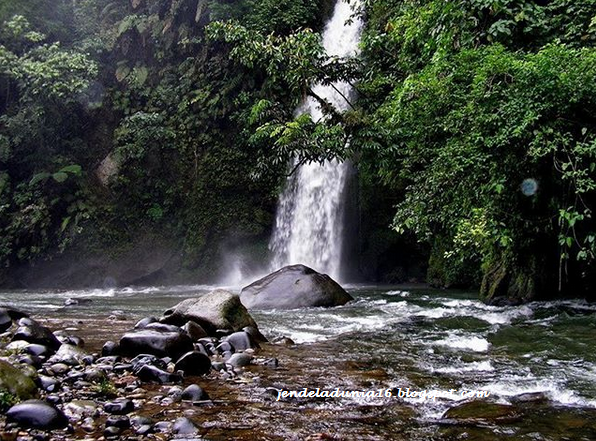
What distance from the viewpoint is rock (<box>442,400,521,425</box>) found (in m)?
3.60

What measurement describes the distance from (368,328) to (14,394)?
16.6 feet

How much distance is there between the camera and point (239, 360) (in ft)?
17.7

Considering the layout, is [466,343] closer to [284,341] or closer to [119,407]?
[284,341]

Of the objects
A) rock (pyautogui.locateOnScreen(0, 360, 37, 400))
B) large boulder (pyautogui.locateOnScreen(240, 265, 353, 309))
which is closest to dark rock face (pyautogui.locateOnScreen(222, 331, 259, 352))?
rock (pyautogui.locateOnScreen(0, 360, 37, 400))

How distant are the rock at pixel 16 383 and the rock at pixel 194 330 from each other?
→ 2.71 metres

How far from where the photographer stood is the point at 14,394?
11.8ft

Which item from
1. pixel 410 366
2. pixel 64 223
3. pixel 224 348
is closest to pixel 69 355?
pixel 224 348

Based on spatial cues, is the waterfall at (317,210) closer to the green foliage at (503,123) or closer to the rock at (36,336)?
the green foliage at (503,123)

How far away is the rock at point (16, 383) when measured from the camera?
361cm

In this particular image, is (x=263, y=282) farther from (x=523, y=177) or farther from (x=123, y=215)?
(x=123, y=215)

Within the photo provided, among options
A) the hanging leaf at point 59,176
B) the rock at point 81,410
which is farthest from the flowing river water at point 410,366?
the hanging leaf at point 59,176

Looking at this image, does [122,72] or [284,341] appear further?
[122,72]

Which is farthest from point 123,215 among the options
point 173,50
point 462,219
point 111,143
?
point 462,219

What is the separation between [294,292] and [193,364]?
5.90 metres
